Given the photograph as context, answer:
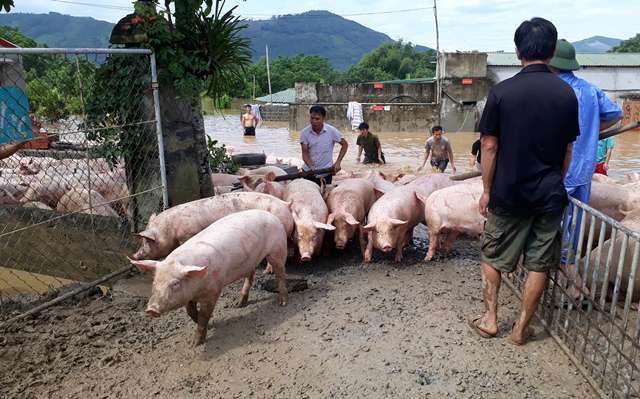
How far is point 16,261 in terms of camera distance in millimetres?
6188

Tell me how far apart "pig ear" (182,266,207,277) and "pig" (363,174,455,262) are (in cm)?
233

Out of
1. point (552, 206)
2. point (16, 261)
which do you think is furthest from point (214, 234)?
point (16, 261)

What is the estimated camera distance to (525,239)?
3.75 m

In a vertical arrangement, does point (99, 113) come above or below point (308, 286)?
above

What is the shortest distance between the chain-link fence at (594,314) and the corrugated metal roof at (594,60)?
2341 centimetres

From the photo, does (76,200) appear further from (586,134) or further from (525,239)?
(586,134)

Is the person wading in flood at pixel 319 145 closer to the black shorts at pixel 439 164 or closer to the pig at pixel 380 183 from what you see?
the pig at pixel 380 183

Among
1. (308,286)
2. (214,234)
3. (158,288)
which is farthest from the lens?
(308,286)

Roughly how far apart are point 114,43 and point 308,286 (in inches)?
130

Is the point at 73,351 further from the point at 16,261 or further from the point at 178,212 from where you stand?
the point at 16,261

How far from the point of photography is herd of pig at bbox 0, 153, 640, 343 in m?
4.18

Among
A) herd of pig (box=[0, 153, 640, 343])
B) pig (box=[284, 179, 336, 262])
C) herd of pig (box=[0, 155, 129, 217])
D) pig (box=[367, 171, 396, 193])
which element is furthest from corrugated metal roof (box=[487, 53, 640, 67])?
herd of pig (box=[0, 155, 129, 217])

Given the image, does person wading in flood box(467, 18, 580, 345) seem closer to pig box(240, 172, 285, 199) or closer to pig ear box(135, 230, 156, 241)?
pig ear box(135, 230, 156, 241)

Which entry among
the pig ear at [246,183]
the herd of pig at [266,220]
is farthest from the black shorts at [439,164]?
the pig ear at [246,183]
